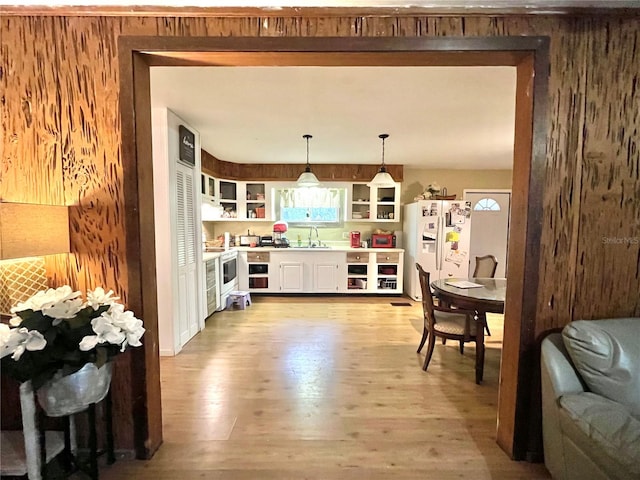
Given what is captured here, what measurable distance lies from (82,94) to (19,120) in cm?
35

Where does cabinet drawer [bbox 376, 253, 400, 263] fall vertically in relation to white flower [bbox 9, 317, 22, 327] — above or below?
below

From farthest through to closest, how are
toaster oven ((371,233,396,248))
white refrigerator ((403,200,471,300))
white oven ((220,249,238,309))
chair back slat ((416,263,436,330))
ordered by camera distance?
toaster oven ((371,233,396,248)), white refrigerator ((403,200,471,300)), white oven ((220,249,238,309)), chair back slat ((416,263,436,330))

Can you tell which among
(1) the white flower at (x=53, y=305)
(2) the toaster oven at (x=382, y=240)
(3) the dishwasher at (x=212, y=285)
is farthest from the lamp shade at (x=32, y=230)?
(2) the toaster oven at (x=382, y=240)

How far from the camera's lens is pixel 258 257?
17.5ft

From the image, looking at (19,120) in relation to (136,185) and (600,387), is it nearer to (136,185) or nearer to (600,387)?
(136,185)

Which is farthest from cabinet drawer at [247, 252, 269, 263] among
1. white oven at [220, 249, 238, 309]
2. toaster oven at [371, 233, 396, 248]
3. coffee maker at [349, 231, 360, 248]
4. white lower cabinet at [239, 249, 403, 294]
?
toaster oven at [371, 233, 396, 248]

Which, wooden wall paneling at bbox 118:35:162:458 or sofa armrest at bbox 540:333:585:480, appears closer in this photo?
sofa armrest at bbox 540:333:585:480

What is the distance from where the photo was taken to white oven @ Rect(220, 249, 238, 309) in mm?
4496

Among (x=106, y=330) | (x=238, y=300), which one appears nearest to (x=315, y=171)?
(x=238, y=300)

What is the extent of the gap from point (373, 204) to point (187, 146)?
11.0ft

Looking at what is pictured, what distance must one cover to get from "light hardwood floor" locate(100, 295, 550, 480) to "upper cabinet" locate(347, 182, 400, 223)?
248 cm

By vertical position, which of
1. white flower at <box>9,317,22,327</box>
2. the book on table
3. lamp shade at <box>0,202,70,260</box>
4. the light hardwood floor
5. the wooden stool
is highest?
lamp shade at <box>0,202,70,260</box>

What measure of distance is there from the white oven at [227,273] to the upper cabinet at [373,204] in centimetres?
215

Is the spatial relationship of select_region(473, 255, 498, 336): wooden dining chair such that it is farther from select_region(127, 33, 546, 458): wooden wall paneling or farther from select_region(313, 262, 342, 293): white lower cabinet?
select_region(127, 33, 546, 458): wooden wall paneling
